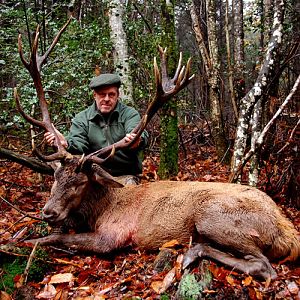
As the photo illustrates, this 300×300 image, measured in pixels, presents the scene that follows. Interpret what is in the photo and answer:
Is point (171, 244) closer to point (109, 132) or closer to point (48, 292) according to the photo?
point (48, 292)

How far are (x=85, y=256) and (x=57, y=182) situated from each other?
37.1 inches

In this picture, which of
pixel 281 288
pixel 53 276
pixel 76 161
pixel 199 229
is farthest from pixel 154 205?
pixel 281 288

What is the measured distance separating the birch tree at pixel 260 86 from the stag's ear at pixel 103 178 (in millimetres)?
2156

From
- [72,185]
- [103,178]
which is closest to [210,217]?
[103,178]

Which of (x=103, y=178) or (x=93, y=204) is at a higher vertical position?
(x=103, y=178)

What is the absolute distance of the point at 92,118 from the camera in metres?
6.19

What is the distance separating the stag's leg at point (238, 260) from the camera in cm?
400

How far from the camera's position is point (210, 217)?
14.8ft

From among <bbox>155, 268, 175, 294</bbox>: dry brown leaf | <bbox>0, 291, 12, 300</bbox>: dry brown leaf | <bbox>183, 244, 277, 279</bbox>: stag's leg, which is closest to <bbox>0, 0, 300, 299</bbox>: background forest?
<bbox>183, 244, 277, 279</bbox>: stag's leg

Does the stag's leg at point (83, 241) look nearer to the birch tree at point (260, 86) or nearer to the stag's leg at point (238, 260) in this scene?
the stag's leg at point (238, 260)

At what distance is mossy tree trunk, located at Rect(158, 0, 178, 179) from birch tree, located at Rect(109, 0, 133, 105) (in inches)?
68.9

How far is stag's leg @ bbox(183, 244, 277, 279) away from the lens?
4.00 metres

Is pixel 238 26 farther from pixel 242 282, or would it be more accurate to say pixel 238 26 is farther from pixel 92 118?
pixel 242 282

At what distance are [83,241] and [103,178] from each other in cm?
79
